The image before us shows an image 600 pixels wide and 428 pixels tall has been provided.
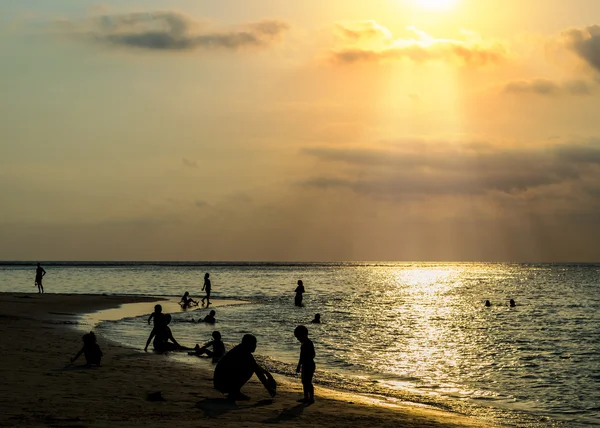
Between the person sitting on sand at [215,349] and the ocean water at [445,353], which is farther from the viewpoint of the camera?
the person sitting on sand at [215,349]

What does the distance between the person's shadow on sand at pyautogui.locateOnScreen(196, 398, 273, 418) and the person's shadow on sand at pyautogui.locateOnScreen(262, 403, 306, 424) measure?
0.69 m

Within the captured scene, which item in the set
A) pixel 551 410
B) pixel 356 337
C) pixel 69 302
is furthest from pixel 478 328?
pixel 69 302

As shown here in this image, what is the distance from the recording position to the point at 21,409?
1271 centimetres

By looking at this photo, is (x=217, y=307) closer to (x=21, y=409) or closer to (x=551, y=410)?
(x=551, y=410)

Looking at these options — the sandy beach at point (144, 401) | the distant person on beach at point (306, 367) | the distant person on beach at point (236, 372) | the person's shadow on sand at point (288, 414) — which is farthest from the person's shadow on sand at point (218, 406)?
the distant person on beach at point (306, 367)

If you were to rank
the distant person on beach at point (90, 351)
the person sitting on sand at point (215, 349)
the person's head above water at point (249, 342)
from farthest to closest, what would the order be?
the person sitting on sand at point (215, 349)
the distant person on beach at point (90, 351)
the person's head above water at point (249, 342)

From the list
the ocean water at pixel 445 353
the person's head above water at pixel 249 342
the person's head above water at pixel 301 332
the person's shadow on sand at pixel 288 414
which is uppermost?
the person's head above water at pixel 301 332

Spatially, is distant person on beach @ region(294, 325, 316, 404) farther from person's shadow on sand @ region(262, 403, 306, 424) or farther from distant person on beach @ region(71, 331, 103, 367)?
distant person on beach @ region(71, 331, 103, 367)

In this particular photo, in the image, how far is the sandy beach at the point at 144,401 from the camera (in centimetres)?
1283

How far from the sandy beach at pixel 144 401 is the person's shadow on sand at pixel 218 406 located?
22 mm

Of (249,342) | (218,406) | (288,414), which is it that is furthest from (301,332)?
(218,406)

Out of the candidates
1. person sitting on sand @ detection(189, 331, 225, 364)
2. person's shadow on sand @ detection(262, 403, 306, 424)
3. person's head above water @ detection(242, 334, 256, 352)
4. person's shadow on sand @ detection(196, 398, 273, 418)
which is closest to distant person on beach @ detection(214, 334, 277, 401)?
person's head above water @ detection(242, 334, 256, 352)

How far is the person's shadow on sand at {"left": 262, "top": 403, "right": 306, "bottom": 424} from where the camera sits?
45.0 feet

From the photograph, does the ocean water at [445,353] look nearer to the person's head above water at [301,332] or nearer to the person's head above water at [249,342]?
the person's head above water at [301,332]
